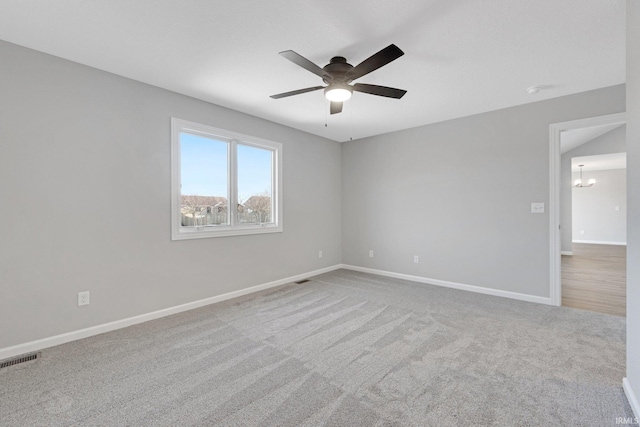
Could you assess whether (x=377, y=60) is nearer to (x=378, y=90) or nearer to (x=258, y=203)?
(x=378, y=90)

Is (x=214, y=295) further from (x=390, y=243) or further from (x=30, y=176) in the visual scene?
(x=390, y=243)

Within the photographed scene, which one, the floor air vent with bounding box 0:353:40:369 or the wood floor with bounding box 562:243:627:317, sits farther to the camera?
the wood floor with bounding box 562:243:627:317

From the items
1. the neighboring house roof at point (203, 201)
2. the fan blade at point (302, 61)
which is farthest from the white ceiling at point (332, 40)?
the neighboring house roof at point (203, 201)

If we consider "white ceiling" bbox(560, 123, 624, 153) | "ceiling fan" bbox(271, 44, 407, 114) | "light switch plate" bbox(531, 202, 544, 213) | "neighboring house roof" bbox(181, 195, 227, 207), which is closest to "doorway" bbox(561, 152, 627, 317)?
"white ceiling" bbox(560, 123, 624, 153)

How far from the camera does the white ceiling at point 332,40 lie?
6.23ft

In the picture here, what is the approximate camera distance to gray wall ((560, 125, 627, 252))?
19.7ft

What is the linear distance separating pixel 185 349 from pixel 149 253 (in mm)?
1220

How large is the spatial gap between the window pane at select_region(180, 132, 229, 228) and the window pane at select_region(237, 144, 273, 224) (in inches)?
9.8

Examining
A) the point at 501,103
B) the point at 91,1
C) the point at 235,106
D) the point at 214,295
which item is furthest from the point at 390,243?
the point at 91,1

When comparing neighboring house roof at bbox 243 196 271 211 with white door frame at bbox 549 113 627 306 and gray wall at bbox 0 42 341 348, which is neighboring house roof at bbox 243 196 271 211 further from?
Answer: white door frame at bbox 549 113 627 306

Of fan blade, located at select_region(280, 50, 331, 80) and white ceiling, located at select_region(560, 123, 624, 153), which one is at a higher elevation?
white ceiling, located at select_region(560, 123, 624, 153)

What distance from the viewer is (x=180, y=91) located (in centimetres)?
322

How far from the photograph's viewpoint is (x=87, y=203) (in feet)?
8.68

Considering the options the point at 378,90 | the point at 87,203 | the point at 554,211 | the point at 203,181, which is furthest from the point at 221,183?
the point at 554,211
